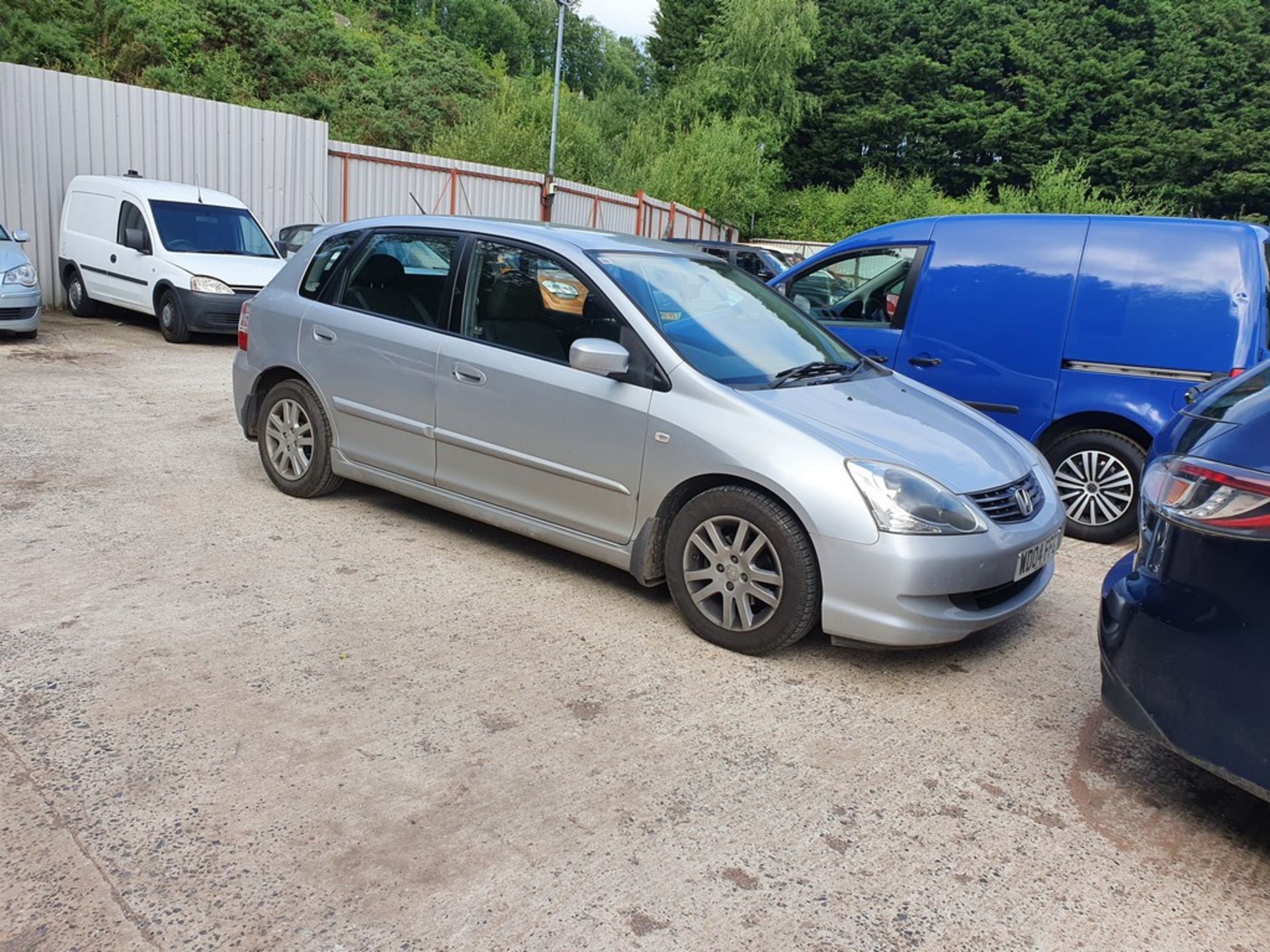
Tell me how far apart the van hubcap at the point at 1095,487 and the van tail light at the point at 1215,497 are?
11.8 ft

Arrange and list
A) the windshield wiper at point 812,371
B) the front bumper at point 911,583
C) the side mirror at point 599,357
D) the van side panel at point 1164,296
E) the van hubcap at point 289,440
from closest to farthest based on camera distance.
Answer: the front bumper at point 911,583, the side mirror at point 599,357, the windshield wiper at point 812,371, the van hubcap at point 289,440, the van side panel at point 1164,296

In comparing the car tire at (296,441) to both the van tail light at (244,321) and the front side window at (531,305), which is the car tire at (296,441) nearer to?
the van tail light at (244,321)

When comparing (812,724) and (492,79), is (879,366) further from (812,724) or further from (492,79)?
(492,79)

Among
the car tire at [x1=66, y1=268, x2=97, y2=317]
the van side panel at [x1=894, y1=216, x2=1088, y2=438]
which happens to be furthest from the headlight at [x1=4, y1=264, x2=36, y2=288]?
the van side panel at [x1=894, y1=216, x2=1088, y2=438]

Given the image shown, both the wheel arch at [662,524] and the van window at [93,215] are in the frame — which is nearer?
the wheel arch at [662,524]

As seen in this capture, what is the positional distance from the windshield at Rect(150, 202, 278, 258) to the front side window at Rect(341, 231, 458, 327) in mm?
8012

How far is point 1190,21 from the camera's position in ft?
166

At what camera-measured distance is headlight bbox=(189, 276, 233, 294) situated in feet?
38.8

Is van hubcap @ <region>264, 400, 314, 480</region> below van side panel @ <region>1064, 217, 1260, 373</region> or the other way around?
below

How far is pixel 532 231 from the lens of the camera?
505 cm

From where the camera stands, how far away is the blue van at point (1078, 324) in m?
5.93

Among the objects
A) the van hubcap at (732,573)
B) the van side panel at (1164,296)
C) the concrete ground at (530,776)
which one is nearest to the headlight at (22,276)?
the concrete ground at (530,776)

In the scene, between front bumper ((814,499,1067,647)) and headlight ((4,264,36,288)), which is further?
headlight ((4,264,36,288))

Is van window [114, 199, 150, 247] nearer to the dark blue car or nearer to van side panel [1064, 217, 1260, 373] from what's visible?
van side panel [1064, 217, 1260, 373]
